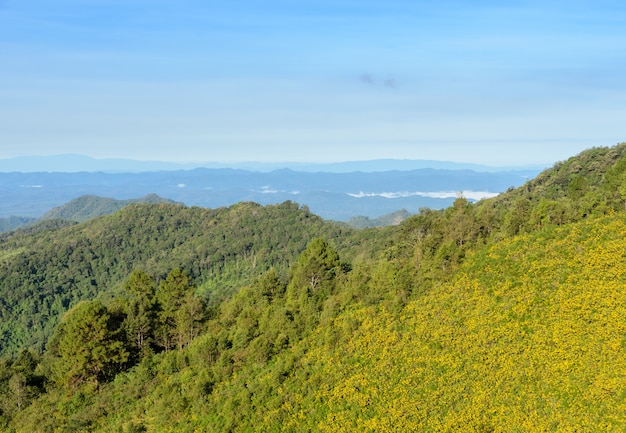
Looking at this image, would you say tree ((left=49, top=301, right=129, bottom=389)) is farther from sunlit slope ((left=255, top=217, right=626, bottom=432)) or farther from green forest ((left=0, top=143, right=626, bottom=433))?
sunlit slope ((left=255, top=217, right=626, bottom=432))

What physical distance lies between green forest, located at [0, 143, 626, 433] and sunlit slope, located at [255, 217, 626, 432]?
0.38ft

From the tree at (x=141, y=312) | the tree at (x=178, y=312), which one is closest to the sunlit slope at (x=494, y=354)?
the tree at (x=178, y=312)

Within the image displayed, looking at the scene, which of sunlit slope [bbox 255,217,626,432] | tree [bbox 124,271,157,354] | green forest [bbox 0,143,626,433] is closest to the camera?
sunlit slope [bbox 255,217,626,432]

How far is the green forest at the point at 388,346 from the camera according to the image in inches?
1180

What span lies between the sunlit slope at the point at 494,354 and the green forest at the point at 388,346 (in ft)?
0.38

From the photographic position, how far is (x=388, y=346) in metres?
38.3

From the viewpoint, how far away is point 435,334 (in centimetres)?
3772

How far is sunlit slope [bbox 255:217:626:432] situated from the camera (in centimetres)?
2820

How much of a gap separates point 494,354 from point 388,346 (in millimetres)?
8496

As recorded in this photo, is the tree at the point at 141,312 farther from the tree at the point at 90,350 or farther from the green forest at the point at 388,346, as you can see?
the tree at the point at 90,350

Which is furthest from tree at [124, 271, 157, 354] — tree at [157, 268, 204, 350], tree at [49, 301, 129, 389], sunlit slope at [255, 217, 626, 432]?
sunlit slope at [255, 217, 626, 432]

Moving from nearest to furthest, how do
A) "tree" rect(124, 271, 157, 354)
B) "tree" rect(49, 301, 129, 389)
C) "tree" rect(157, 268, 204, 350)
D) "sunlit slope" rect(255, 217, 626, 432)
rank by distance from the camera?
1. "sunlit slope" rect(255, 217, 626, 432)
2. "tree" rect(49, 301, 129, 389)
3. "tree" rect(124, 271, 157, 354)
4. "tree" rect(157, 268, 204, 350)

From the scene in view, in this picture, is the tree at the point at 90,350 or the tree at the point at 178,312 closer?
the tree at the point at 90,350

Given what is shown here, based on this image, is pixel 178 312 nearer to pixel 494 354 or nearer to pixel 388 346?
pixel 388 346
